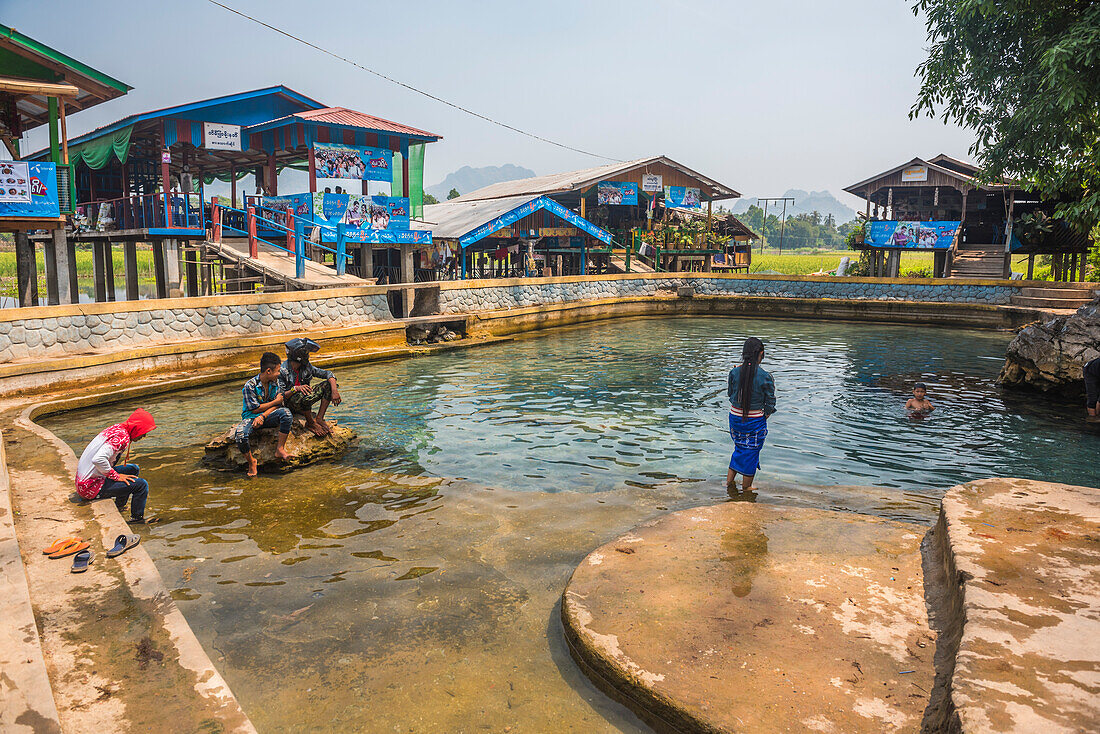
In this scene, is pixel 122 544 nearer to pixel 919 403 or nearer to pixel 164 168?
pixel 919 403

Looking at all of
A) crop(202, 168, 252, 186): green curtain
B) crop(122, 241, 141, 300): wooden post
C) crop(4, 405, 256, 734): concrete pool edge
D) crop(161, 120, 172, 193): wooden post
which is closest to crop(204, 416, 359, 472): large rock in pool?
crop(4, 405, 256, 734): concrete pool edge

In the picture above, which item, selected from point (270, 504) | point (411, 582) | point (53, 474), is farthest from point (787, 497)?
point (53, 474)

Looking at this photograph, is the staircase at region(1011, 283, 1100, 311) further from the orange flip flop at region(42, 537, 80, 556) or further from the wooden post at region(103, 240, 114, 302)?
the wooden post at region(103, 240, 114, 302)

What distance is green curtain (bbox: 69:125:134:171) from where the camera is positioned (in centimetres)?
1955

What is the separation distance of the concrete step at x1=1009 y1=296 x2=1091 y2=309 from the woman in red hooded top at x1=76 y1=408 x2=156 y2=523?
25540 mm

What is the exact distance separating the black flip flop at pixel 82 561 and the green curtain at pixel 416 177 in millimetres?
18874

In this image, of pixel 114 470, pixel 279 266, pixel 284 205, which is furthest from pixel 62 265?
pixel 114 470

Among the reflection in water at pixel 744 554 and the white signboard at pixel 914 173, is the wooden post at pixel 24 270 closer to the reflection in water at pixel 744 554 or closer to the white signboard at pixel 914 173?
the reflection in water at pixel 744 554

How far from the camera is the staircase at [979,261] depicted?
2825 cm

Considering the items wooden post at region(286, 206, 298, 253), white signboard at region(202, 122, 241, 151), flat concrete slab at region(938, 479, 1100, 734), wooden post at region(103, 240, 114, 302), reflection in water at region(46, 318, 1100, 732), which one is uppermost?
white signboard at region(202, 122, 241, 151)

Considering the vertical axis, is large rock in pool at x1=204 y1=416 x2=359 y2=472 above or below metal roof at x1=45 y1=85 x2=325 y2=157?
below

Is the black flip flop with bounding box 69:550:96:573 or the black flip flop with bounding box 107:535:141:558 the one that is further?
the black flip flop with bounding box 107:535:141:558

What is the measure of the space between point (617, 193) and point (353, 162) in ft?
48.7

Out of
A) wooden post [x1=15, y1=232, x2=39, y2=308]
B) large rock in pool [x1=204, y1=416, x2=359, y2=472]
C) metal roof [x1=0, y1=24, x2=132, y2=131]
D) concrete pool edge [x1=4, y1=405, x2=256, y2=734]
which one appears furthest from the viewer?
wooden post [x1=15, y1=232, x2=39, y2=308]
